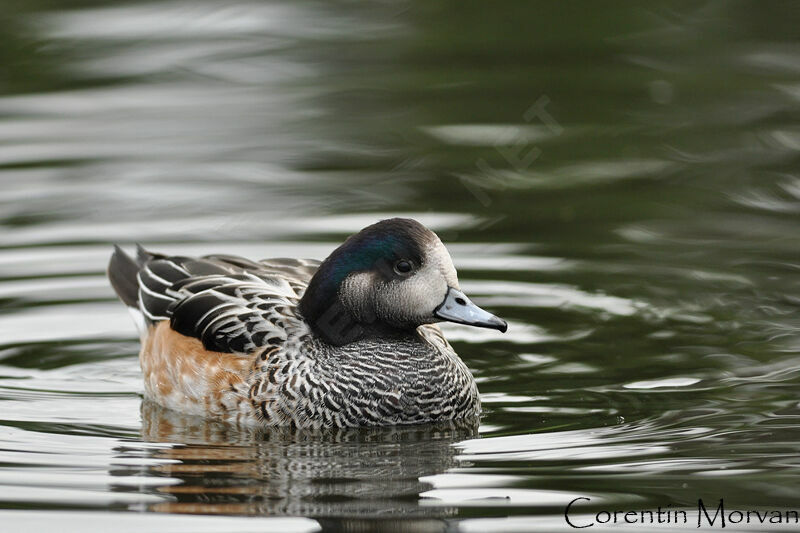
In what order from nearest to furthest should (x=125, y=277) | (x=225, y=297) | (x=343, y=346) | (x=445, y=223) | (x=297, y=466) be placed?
(x=297, y=466)
(x=343, y=346)
(x=225, y=297)
(x=125, y=277)
(x=445, y=223)

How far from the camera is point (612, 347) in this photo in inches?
400

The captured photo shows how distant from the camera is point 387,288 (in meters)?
8.79

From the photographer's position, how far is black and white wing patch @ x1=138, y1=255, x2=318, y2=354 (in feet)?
30.5

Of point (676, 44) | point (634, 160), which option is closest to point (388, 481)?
point (634, 160)

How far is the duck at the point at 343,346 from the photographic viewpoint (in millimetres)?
8688

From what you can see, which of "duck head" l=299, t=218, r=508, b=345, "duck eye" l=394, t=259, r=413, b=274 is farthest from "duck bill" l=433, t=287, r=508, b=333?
"duck eye" l=394, t=259, r=413, b=274

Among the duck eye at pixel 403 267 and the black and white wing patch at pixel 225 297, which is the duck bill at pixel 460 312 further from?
the black and white wing patch at pixel 225 297

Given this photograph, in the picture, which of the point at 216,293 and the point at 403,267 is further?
the point at 216,293

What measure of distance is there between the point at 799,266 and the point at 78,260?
18.3 ft

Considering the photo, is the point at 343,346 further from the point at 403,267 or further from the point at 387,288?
the point at 403,267

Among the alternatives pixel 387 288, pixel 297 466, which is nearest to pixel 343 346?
pixel 387 288

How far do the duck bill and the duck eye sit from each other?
0.27 m

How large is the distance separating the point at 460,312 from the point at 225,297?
1741mm

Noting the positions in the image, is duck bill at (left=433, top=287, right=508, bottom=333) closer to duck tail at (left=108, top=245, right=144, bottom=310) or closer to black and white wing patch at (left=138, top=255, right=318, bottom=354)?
black and white wing patch at (left=138, top=255, right=318, bottom=354)
